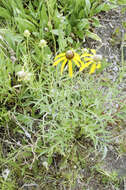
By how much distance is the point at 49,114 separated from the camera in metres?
1.31

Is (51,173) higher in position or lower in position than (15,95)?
lower

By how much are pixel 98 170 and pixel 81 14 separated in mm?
1282

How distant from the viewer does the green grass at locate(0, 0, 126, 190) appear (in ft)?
3.60

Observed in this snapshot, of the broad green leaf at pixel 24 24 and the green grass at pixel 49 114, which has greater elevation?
the broad green leaf at pixel 24 24

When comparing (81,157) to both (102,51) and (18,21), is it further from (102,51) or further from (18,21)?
(18,21)

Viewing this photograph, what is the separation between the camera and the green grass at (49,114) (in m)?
1.10

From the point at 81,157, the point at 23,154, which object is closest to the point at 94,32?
the point at 81,157

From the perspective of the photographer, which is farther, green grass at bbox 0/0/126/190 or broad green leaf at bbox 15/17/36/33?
broad green leaf at bbox 15/17/36/33

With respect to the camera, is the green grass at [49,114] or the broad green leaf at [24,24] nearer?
the green grass at [49,114]

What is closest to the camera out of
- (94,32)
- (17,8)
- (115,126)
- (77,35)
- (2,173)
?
(2,173)

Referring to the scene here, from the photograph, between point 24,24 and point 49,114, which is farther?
point 24,24

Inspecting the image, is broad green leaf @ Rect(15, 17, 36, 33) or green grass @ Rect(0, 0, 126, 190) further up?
broad green leaf @ Rect(15, 17, 36, 33)

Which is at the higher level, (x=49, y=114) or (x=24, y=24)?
(x=24, y=24)

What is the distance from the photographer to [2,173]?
1.18 m
